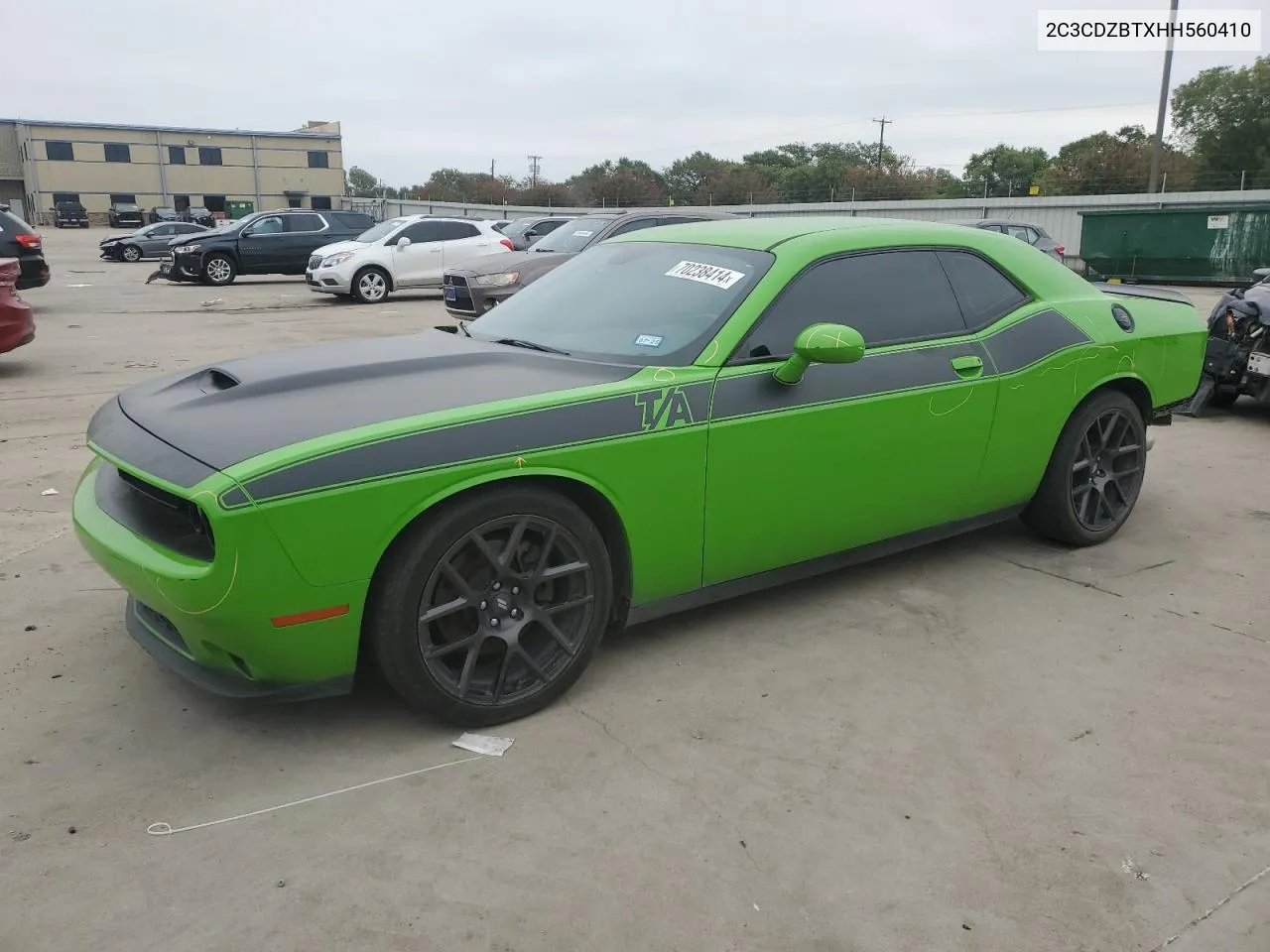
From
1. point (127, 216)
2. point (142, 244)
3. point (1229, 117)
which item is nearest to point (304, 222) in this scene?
point (142, 244)

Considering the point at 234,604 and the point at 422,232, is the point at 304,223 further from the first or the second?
the point at 234,604

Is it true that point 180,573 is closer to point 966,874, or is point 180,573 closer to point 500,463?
point 500,463

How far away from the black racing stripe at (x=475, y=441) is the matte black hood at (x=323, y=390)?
120 mm

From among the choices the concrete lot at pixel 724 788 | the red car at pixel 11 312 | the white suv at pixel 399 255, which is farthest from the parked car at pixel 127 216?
the concrete lot at pixel 724 788

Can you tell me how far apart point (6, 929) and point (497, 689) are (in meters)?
1.35

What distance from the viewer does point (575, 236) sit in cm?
1348

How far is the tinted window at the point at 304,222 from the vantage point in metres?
20.0

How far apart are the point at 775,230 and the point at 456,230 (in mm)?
14359

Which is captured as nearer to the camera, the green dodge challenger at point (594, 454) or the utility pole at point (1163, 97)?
the green dodge challenger at point (594, 454)

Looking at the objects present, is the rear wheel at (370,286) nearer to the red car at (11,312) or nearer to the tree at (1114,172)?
the red car at (11,312)

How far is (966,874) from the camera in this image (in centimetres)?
246

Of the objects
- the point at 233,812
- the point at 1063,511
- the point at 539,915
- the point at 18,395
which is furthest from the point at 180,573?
the point at 18,395

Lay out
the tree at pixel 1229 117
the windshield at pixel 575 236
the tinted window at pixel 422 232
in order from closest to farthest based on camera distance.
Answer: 1. the windshield at pixel 575 236
2. the tinted window at pixel 422 232
3. the tree at pixel 1229 117

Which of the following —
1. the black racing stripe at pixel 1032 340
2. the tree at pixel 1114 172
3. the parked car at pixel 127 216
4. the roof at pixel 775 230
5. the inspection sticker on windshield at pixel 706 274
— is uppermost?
the tree at pixel 1114 172
